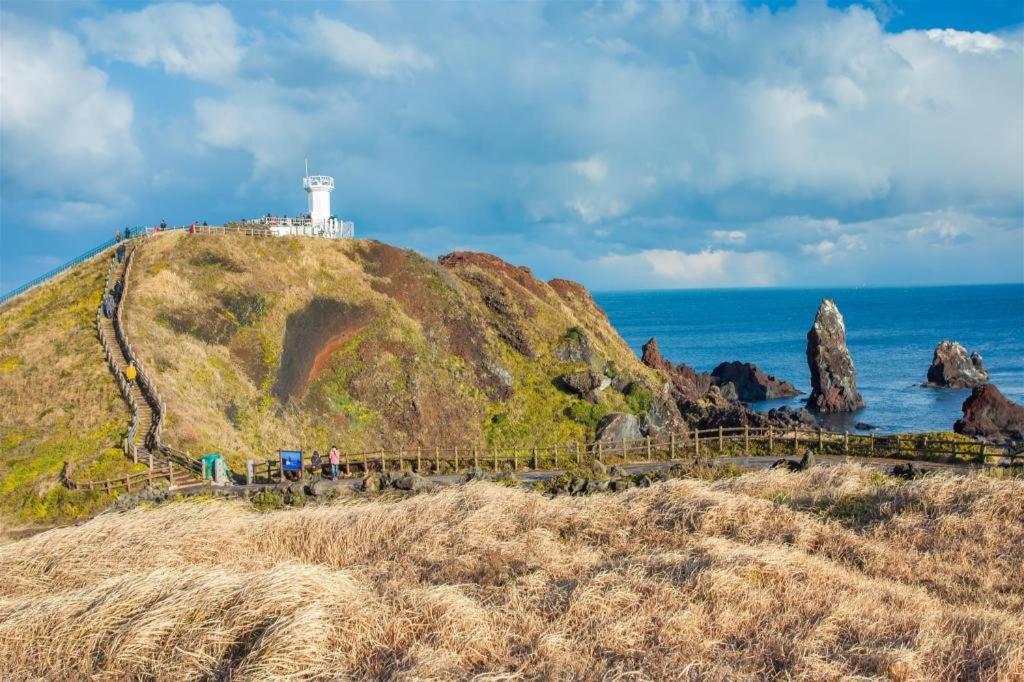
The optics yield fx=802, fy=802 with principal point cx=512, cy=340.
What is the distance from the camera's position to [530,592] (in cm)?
1602

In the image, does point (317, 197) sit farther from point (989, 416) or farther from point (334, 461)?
point (989, 416)

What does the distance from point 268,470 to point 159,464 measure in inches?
176

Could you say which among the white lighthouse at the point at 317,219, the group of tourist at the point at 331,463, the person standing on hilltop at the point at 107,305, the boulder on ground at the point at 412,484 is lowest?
the boulder on ground at the point at 412,484

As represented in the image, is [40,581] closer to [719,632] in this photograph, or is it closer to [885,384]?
[719,632]

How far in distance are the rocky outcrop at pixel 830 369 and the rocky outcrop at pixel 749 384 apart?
775 centimetres

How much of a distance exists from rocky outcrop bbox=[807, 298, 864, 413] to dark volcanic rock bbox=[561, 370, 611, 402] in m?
38.6

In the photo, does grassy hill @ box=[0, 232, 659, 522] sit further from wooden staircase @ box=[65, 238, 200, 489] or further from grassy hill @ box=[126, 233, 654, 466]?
wooden staircase @ box=[65, 238, 200, 489]

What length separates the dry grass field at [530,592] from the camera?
13.1 metres

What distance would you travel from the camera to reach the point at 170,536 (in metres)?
20.0

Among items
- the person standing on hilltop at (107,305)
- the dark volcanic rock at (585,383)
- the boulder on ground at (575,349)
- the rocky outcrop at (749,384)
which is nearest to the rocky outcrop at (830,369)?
the rocky outcrop at (749,384)

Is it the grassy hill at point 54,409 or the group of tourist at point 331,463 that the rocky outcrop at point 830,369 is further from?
the grassy hill at point 54,409

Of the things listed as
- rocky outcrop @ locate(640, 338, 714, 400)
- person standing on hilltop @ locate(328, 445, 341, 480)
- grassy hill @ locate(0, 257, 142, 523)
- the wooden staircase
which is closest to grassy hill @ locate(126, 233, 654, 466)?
the wooden staircase

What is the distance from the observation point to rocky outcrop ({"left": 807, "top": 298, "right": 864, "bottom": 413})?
8625 centimetres

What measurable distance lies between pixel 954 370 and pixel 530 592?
312ft
